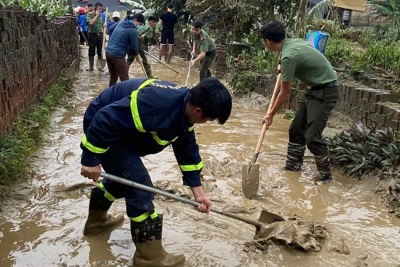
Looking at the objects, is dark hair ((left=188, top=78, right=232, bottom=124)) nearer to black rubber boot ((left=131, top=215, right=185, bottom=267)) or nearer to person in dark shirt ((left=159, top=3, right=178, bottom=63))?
black rubber boot ((left=131, top=215, right=185, bottom=267))

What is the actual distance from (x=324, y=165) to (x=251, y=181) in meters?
0.98

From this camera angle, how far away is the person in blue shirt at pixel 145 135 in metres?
2.83

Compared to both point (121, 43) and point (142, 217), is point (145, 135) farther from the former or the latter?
point (121, 43)

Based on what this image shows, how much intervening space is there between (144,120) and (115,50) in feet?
20.5

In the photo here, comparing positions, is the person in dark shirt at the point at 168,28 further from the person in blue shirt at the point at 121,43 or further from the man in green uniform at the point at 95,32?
the person in blue shirt at the point at 121,43

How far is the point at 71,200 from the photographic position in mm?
4512

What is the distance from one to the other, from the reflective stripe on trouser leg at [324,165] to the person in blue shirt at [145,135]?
7.49ft

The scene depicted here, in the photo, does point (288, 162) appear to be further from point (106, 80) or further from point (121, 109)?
point (106, 80)

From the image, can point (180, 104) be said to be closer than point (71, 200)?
Yes

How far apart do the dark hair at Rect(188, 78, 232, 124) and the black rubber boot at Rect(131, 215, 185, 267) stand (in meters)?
0.91

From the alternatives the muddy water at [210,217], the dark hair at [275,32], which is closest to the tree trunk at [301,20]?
the muddy water at [210,217]

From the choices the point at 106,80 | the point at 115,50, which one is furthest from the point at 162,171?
the point at 106,80

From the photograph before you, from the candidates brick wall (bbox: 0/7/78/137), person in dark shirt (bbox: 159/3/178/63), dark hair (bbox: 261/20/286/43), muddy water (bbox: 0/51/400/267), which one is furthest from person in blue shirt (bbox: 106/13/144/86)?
person in dark shirt (bbox: 159/3/178/63)

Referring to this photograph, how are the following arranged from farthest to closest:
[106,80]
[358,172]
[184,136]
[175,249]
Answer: [106,80], [358,172], [175,249], [184,136]
